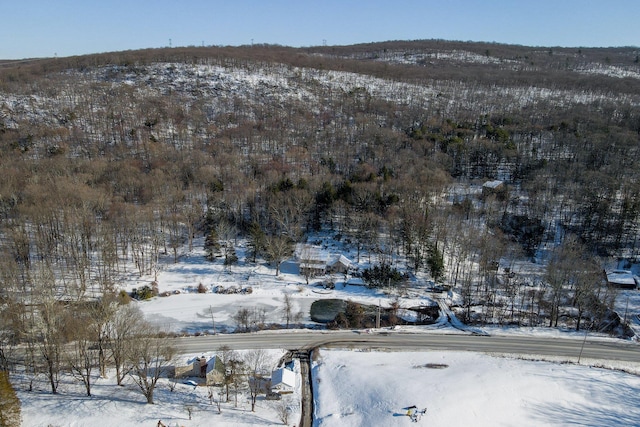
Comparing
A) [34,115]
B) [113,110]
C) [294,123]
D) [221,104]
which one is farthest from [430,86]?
[34,115]

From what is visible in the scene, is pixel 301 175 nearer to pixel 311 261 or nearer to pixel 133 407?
pixel 311 261

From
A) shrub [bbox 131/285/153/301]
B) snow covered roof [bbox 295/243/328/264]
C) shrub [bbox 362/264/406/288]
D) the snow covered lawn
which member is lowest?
the snow covered lawn

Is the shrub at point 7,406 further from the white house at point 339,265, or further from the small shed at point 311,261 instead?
the white house at point 339,265

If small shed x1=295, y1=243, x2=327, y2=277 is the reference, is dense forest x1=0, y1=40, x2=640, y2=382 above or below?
above

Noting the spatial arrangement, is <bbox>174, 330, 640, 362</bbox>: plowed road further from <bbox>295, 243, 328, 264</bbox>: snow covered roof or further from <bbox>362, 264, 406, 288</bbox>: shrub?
<bbox>295, 243, 328, 264</bbox>: snow covered roof

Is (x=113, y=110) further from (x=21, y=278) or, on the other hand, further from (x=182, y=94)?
(x=21, y=278)

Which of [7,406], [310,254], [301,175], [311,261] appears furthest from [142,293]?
[301,175]

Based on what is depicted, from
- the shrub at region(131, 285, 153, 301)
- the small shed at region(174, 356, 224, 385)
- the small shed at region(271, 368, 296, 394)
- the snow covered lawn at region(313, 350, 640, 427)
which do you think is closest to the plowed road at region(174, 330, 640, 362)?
the snow covered lawn at region(313, 350, 640, 427)

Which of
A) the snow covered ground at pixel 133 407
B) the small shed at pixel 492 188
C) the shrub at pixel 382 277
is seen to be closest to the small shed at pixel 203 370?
the snow covered ground at pixel 133 407
